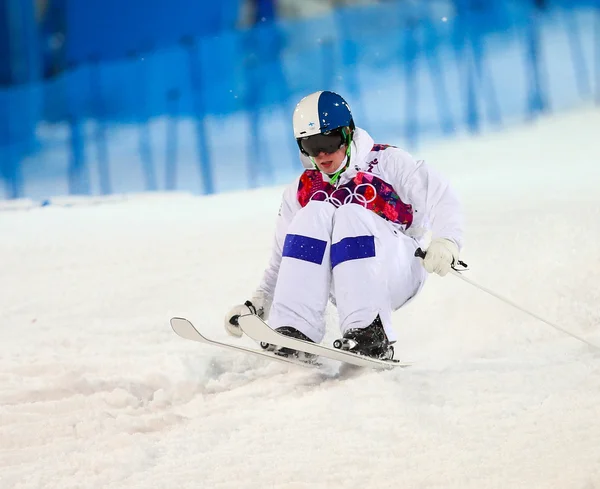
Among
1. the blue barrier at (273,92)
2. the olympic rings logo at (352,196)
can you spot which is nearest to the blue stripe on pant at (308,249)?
the olympic rings logo at (352,196)

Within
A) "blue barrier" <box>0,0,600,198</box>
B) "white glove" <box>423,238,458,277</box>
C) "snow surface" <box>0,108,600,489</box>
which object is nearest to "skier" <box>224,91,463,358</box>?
"white glove" <box>423,238,458,277</box>

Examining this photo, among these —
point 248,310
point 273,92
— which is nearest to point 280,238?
point 248,310

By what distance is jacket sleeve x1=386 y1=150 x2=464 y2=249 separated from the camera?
1978 mm

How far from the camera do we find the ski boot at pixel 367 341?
6.00 feet

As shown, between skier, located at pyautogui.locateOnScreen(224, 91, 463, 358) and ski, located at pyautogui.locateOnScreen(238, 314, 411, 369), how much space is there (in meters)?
0.05

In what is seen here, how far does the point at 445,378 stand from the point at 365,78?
8.34 ft

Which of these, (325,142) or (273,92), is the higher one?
(273,92)

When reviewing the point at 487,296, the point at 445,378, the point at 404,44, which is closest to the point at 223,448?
the point at 445,378

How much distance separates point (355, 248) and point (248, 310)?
1.17ft

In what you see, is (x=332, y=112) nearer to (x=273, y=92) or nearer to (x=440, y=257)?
(x=440, y=257)

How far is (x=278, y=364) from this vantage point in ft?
6.89

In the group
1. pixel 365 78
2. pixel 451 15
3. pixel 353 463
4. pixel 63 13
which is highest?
pixel 63 13

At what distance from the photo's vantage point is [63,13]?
4234mm

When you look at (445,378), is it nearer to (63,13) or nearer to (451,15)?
(451,15)
